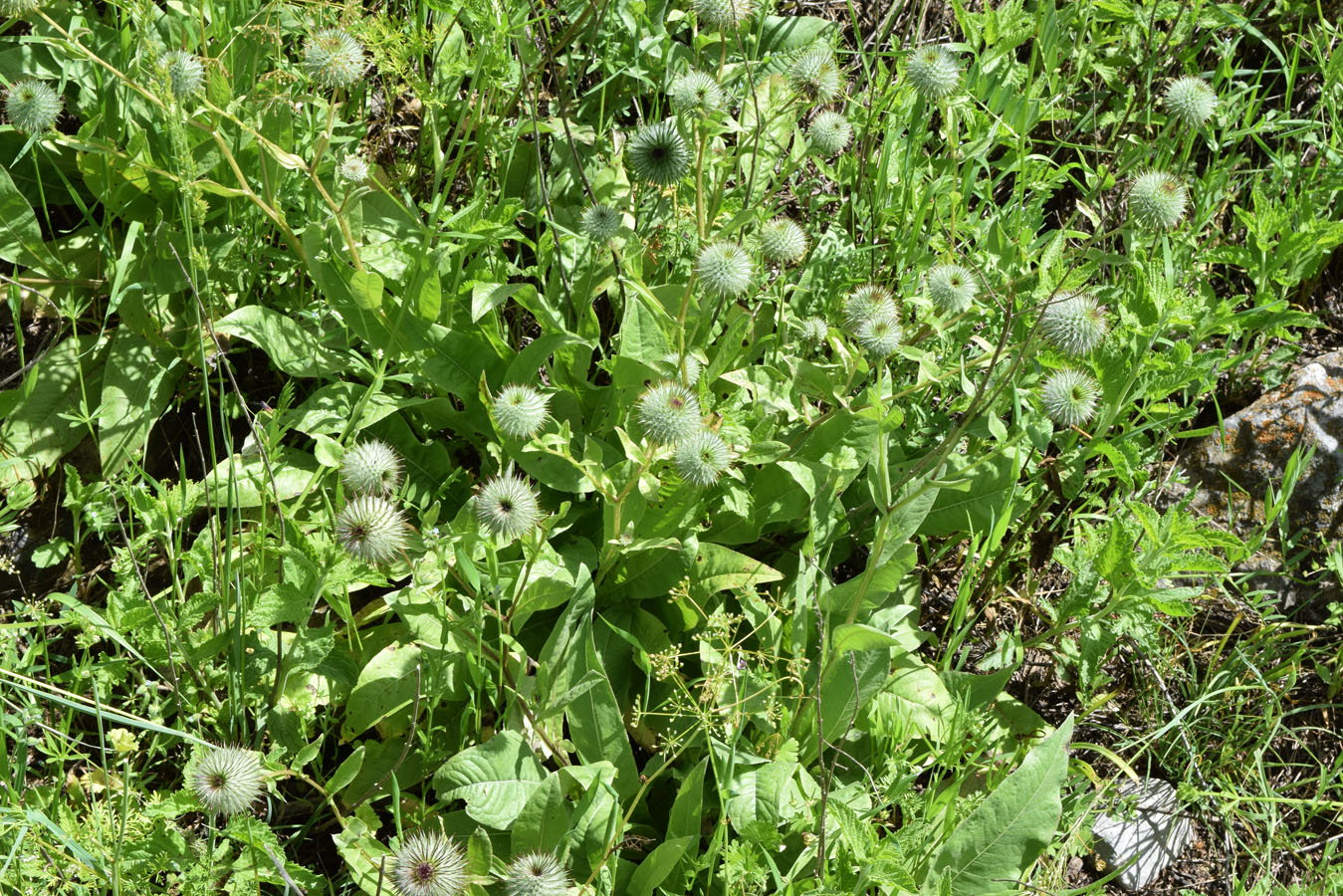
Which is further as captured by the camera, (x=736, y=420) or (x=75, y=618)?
(x=736, y=420)

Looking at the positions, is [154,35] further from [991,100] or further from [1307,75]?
[1307,75]

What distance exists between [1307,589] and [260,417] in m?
3.52

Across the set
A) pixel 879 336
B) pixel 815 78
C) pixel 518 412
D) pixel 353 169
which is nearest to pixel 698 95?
pixel 815 78

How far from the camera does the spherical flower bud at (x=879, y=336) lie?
2916 millimetres

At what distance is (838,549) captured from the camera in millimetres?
3434

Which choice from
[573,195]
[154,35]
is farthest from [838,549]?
[154,35]

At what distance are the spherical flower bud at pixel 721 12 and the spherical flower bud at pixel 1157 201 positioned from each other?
4.15ft

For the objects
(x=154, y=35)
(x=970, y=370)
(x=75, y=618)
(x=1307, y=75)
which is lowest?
(x=75, y=618)

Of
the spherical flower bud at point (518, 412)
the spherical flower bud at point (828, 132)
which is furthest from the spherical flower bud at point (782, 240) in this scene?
the spherical flower bud at point (518, 412)

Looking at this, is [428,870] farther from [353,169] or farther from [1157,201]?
[1157,201]

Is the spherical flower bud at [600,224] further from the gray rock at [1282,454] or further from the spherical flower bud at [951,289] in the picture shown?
the gray rock at [1282,454]

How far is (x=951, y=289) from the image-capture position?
3023 mm

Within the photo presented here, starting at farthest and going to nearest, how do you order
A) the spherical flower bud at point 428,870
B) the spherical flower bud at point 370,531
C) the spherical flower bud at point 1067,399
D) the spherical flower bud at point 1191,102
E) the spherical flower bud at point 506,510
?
1. the spherical flower bud at point 1191,102
2. the spherical flower bud at point 1067,399
3. the spherical flower bud at point 506,510
4. the spherical flower bud at point 370,531
5. the spherical flower bud at point 428,870

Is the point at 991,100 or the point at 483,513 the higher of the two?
the point at 991,100
